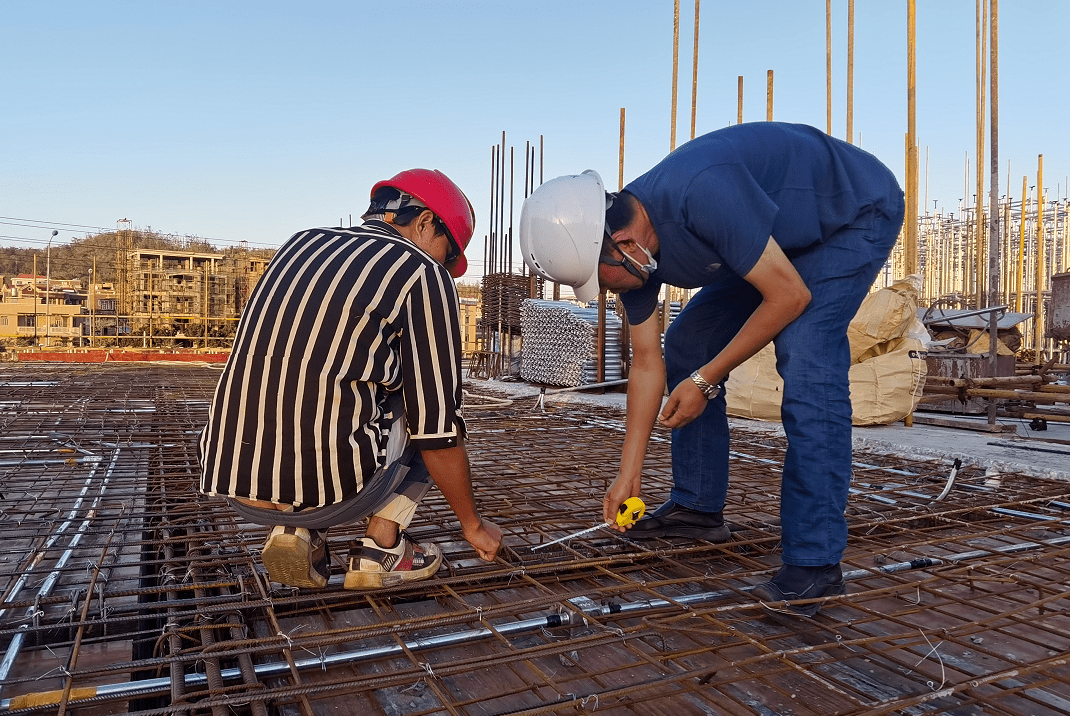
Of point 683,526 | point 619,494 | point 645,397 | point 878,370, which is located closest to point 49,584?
point 619,494

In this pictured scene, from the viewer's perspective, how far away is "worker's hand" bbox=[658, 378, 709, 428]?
1.92 meters

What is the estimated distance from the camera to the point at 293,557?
160 centimetres

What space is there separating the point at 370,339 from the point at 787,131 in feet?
3.94

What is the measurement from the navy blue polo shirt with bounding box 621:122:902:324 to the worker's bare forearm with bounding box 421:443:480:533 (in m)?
0.75

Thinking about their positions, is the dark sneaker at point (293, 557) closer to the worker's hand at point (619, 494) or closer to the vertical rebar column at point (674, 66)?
the worker's hand at point (619, 494)

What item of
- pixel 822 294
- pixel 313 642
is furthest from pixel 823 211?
pixel 313 642

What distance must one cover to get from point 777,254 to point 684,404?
0.48 meters

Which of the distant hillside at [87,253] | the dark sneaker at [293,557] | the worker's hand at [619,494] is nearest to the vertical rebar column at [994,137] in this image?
the worker's hand at [619,494]

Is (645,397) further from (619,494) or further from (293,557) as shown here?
(293,557)

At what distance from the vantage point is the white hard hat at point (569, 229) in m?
1.85

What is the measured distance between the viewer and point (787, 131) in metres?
1.88

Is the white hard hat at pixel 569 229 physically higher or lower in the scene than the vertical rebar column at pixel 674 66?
lower

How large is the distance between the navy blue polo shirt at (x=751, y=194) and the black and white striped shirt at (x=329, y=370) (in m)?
0.59

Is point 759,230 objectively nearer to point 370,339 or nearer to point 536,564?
point 370,339
